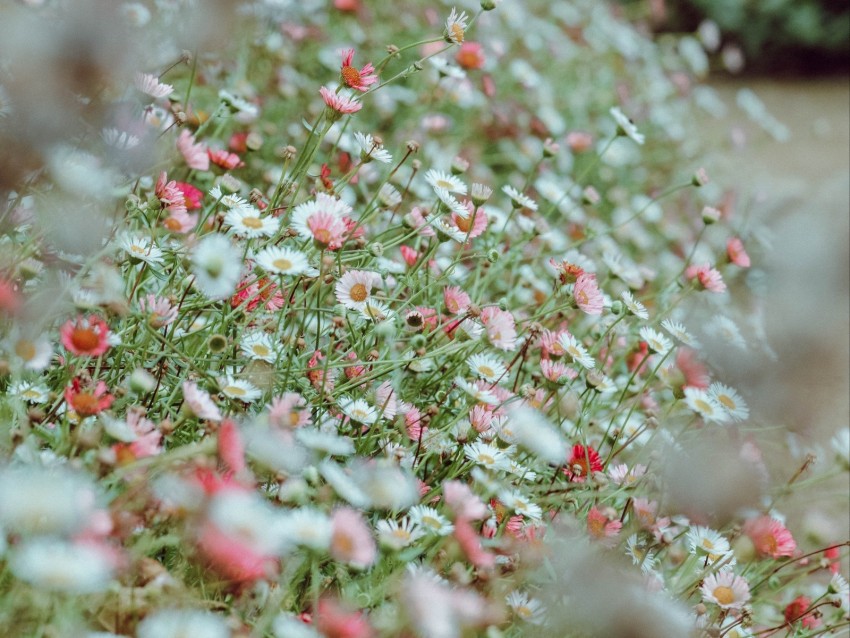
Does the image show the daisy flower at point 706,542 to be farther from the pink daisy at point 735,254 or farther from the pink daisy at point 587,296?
the pink daisy at point 735,254

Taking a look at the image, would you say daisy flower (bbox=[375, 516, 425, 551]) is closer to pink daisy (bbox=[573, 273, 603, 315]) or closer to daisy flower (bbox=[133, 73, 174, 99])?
pink daisy (bbox=[573, 273, 603, 315])

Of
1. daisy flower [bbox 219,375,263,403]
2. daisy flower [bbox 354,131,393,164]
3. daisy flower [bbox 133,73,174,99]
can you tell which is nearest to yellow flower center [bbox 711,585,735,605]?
daisy flower [bbox 219,375,263,403]

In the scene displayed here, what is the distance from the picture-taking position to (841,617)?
1.23 m

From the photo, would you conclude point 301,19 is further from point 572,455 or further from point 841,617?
point 841,617

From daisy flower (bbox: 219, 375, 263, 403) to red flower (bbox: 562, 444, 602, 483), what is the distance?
1.29ft

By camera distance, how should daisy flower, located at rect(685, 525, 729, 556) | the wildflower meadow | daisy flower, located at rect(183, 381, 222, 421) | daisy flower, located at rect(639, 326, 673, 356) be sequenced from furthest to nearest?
daisy flower, located at rect(639, 326, 673, 356)
daisy flower, located at rect(685, 525, 729, 556)
daisy flower, located at rect(183, 381, 222, 421)
the wildflower meadow

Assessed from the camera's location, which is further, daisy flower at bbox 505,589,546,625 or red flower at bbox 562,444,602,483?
red flower at bbox 562,444,602,483

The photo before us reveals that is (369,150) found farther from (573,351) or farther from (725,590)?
(725,590)

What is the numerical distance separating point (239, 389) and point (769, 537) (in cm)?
67

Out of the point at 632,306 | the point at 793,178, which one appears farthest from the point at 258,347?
the point at 793,178

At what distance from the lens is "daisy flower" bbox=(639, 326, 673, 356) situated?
127 cm

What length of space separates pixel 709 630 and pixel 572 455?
0.85 feet

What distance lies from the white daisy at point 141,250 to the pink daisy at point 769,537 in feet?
2.54

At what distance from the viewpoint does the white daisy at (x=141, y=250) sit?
101 cm
